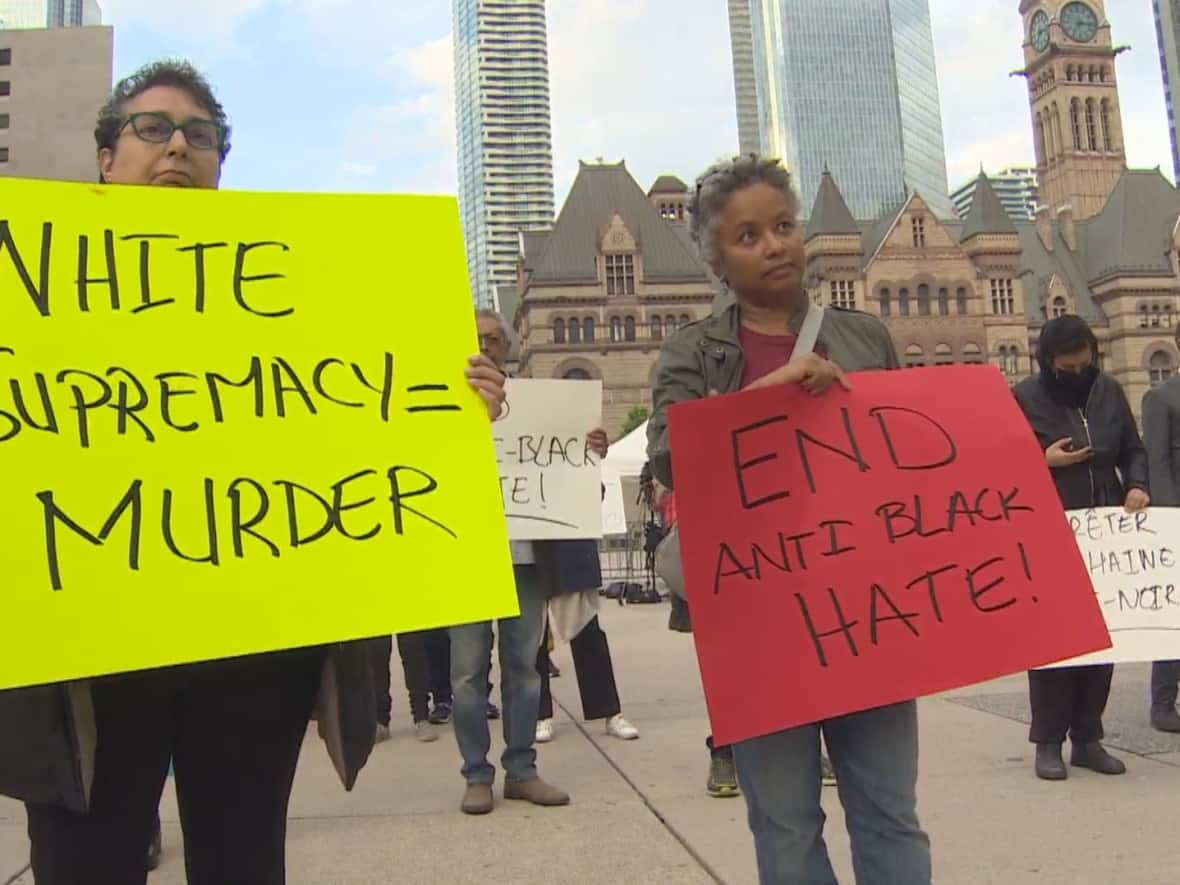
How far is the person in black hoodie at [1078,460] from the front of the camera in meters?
4.69

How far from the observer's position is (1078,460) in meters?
4.77

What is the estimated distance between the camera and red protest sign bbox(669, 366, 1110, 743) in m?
2.21

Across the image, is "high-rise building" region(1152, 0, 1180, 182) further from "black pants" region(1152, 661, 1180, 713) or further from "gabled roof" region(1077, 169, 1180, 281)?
"black pants" region(1152, 661, 1180, 713)

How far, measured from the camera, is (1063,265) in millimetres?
72312

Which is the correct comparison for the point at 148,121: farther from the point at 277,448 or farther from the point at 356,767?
the point at 356,767

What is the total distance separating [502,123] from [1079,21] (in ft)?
356

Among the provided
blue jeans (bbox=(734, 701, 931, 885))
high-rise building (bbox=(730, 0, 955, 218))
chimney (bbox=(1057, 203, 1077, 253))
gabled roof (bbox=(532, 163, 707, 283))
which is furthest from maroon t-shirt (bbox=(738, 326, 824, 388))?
high-rise building (bbox=(730, 0, 955, 218))

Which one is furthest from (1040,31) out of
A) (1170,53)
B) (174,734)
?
(174,734)

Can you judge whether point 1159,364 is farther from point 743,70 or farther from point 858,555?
point 743,70

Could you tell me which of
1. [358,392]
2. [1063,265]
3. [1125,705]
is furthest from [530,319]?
[358,392]

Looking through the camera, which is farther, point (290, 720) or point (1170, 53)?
point (1170, 53)

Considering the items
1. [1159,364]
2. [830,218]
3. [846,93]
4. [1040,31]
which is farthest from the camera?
[846,93]

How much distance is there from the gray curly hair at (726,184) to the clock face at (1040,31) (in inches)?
3767

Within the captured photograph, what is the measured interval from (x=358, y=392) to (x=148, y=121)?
2.11 feet
